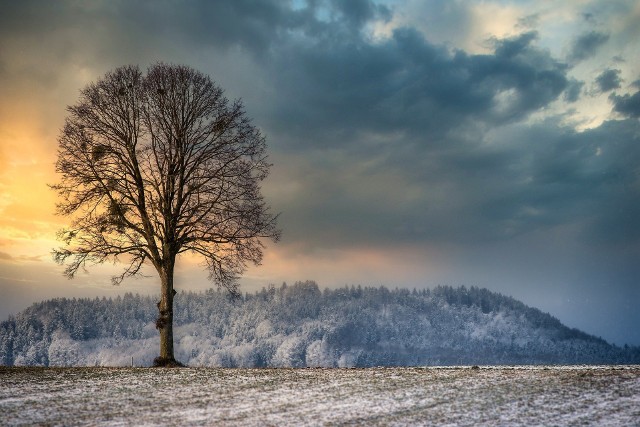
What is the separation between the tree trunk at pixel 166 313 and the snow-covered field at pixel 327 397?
6.54 metres

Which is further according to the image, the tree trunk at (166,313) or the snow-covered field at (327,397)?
the tree trunk at (166,313)

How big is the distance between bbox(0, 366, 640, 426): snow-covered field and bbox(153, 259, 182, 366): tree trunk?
654 cm

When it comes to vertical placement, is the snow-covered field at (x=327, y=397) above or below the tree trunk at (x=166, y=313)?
below

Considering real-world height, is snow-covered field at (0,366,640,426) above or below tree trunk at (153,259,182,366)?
below

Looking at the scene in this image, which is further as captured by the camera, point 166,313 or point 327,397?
point 166,313

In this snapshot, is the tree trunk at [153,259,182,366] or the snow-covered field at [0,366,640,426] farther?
the tree trunk at [153,259,182,366]

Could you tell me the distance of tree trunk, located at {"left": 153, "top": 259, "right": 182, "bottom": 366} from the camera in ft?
96.3

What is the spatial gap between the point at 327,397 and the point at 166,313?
15545 mm

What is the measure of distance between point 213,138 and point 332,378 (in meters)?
14.8

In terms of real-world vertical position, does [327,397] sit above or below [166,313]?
below

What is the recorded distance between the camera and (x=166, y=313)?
98.0 feet

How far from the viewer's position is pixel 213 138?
1188 inches

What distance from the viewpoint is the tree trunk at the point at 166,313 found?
1156 inches

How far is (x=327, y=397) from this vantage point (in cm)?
1655
